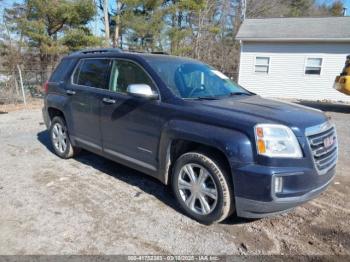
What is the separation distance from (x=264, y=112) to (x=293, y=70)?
16002 mm

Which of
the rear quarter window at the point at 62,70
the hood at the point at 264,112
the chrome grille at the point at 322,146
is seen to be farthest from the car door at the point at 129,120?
the chrome grille at the point at 322,146

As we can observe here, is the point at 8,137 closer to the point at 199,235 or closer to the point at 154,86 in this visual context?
the point at 154,86

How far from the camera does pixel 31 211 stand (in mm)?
3656

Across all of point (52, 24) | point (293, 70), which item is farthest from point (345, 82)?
point (52, 24)

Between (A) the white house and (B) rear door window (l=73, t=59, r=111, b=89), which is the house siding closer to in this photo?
(A) the white house

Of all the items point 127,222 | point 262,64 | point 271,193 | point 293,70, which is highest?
point 262,64

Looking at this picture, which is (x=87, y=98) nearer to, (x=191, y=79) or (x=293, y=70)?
(x=191, y=79)

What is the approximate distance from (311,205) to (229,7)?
29897mm

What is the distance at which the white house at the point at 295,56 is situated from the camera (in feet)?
55.7

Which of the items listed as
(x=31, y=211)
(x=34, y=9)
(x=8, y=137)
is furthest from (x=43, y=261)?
(x=34, y=9)

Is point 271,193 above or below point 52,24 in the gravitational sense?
below

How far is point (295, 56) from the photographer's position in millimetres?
17609

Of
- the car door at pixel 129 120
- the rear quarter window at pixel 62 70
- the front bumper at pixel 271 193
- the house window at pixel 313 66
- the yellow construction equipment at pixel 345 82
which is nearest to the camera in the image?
the front bumper at pixel 271 193

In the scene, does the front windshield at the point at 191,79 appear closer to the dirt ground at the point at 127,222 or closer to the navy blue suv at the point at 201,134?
the navy blue suv at the point at 201,134
